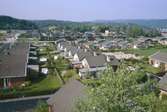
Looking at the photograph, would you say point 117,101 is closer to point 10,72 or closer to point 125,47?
point 10,72

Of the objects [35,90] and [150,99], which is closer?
[150,99]

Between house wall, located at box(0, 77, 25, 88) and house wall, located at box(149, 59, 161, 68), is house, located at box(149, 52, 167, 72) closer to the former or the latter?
house wall, located at box(149, 59, 161, 68)

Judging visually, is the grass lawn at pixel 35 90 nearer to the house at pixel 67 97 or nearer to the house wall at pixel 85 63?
the house wall at pixel 85 63

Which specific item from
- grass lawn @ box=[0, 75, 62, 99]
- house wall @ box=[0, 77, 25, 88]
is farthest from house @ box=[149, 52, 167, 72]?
house wall @ box=[0, 77, 25, 88]

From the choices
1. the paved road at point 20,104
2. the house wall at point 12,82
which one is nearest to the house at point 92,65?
the house wall at point 12,82

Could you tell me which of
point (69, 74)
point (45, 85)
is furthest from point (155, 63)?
point (45, 85)

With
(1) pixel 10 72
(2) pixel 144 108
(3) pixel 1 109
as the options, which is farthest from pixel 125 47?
(2) pixel 144 108
